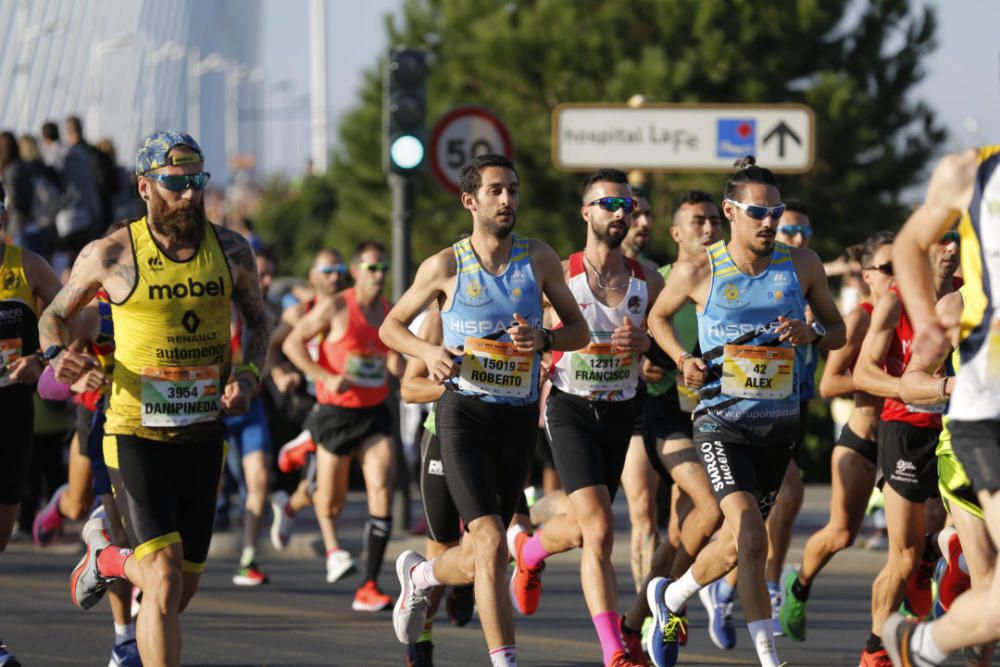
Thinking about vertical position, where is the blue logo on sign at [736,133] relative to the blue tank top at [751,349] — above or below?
above

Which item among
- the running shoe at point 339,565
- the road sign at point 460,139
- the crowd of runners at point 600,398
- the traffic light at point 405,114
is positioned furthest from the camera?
the road sign at point 460,139

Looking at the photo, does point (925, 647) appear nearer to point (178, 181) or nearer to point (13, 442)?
point (178, 181)

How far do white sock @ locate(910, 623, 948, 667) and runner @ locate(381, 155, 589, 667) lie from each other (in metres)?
2.15

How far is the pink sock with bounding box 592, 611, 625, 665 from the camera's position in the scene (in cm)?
796

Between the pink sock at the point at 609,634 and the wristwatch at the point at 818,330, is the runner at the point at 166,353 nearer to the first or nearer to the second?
the pink sock at the point at 609,634

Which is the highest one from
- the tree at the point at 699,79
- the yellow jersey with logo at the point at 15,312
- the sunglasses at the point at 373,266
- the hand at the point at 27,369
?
the tree at the point at 699,79

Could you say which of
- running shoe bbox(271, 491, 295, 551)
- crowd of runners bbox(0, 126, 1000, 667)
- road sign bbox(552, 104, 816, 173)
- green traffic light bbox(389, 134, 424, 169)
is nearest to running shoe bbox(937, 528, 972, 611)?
crowd of runners bbox(0, 126, 1000, 667)

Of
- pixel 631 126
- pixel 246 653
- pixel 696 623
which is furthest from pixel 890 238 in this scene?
pixel 631 126

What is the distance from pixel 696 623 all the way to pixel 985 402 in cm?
524

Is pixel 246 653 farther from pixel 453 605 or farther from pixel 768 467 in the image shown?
pixel 768 467

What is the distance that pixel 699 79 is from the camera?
33.7 meters

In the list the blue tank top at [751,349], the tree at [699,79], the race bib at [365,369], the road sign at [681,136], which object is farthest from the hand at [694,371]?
the tree at [699,79]

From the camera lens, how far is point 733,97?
1326 inches

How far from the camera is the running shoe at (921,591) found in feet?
28.9
